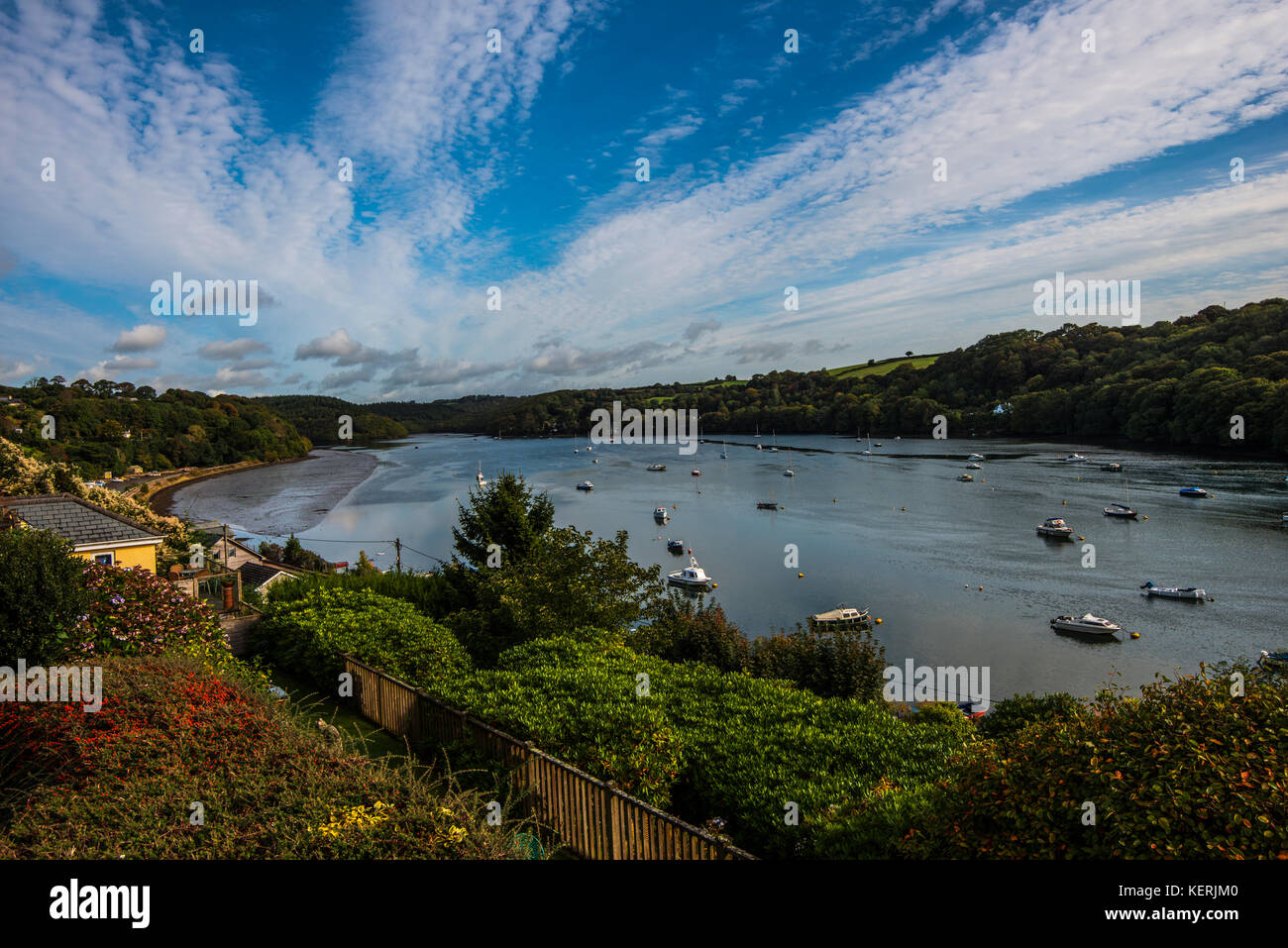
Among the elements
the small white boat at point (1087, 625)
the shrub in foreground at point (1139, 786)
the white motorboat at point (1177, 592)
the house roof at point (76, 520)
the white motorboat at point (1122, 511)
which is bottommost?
the small white boat at point (1087, 625)

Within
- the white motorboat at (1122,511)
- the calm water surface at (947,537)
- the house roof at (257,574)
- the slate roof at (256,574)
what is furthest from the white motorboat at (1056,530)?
the slate roof at (256,574)

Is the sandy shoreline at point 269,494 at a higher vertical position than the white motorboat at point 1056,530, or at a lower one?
higher

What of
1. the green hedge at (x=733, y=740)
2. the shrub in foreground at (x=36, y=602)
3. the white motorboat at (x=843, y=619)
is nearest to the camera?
the green hedge at (x=733, y=740)

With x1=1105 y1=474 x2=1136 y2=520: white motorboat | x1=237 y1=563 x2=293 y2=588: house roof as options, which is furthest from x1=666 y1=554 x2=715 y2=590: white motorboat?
x1=1105 y1=474 x2=1136 y2=520: white motorboat

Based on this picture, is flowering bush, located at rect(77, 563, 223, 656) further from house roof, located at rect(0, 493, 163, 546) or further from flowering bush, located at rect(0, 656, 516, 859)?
house roof, located at rect(0, 493, 163, 546)

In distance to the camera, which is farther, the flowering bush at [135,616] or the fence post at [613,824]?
the flowering bush at [135,616]

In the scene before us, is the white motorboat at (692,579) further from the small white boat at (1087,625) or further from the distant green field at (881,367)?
the distant green field at (881,367)
